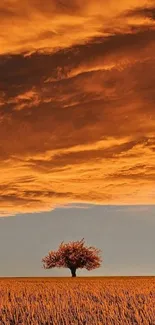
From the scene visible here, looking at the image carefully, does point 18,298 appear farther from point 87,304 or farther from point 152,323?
point 152,323

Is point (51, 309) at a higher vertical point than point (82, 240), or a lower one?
lower

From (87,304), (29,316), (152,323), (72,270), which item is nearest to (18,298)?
(87,304)

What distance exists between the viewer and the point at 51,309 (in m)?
Answer: 17.4

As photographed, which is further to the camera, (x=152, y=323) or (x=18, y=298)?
(x=18, y=298)

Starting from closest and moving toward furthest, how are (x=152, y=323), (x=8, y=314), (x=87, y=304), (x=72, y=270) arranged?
(x=152, y=323) < (x=8, y=314) < (x=87, y=304) < (x=72, y=270)

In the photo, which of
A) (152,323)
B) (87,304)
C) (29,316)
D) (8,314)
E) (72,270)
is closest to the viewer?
(152,323)

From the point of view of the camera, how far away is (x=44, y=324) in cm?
1509

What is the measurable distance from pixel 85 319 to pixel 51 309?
2.30 meters

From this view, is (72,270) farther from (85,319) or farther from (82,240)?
(85,319)

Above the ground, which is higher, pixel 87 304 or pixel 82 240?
pixel 82 240

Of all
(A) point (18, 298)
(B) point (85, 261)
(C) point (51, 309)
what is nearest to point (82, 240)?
(B) point (85, 261)

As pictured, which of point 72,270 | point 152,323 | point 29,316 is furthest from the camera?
point 72,270

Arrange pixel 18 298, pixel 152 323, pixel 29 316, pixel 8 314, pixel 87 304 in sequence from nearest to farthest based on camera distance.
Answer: pixel 152 323, pixel 29 316, pixel 8 314, pixel 87 304, pixel 18 298

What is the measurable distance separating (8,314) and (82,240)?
62171 millimetres
